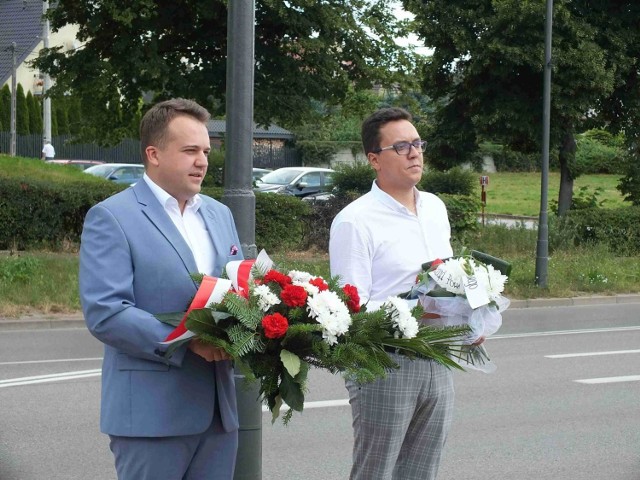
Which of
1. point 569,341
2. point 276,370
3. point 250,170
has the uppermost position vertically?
point 250,170

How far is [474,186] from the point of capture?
27.5 metres

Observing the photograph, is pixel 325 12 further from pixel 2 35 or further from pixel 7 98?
pixel 2 35

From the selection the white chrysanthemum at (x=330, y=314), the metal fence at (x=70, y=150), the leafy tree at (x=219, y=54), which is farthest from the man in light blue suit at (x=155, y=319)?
the metal fence at (x=70, y=150)

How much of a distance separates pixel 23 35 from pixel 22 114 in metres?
6.39

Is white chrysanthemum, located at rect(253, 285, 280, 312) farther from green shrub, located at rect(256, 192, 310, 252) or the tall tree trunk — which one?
the tall tree trunk

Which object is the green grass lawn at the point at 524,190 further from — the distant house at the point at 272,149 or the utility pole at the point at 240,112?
the utility pole at the point at 240,112

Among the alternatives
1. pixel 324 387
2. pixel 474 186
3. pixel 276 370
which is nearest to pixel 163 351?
pixel 276 370

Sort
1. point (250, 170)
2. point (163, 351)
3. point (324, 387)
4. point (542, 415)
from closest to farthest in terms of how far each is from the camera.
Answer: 1. point (163, 351)
2. point (250, 170)
3. point (542, 415)
4. point (324, 387)

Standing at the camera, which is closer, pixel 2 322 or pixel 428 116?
pixel 2 322

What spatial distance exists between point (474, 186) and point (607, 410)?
19237mm

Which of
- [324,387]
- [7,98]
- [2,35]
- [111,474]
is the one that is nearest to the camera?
[111,474]

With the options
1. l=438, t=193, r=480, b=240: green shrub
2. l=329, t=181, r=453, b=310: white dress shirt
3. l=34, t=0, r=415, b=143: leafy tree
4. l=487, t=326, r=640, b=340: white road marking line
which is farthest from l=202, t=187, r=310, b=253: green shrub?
l=329, t=181, r=453, b=310: white dress shirt

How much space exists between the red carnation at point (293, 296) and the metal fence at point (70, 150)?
157 feet

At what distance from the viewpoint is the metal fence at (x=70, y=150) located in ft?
168
